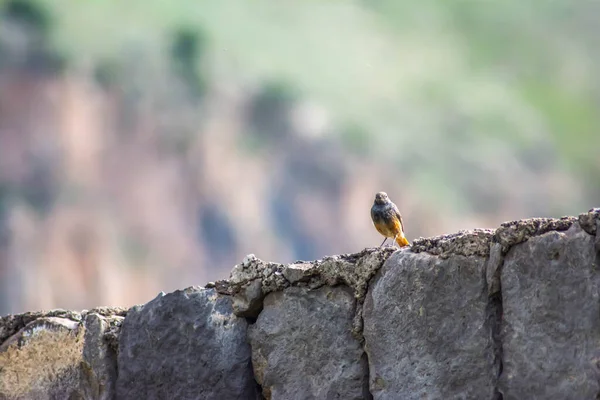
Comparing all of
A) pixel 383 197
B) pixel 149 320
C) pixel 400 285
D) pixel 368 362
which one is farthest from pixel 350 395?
pixel 383 197

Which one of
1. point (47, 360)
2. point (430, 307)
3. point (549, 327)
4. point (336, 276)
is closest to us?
point (549, 327)

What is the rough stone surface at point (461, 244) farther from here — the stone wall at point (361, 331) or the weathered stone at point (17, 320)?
the weathered stone at point (17, 320)

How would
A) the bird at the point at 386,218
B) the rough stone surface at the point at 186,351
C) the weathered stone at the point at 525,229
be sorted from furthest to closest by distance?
the bird at the point at 386,218 → the rough stone surface at the point at 186,351 → the weathered stone at the point at 525,229

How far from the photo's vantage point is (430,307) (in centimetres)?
346

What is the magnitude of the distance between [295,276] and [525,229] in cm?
106

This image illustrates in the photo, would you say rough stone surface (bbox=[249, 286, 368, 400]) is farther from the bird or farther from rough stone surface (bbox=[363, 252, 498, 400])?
the bird

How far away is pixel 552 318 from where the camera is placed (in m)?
3.08

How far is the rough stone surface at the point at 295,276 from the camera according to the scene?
3773 mm

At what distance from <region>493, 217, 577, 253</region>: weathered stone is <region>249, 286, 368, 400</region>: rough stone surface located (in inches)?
28.5

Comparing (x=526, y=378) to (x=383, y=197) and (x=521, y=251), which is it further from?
(x=383, y=197)

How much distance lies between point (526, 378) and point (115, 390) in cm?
197

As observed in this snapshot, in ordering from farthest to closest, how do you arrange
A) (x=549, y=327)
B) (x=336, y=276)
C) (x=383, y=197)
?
(x=383, y=197)
(x=336, y=276)
(x=549, y=327)

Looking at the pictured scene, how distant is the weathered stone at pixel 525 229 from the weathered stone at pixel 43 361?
2166 mm

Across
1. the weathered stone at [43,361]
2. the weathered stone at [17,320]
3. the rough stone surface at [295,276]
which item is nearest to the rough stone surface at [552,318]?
the rough stone surface at [295,276]
